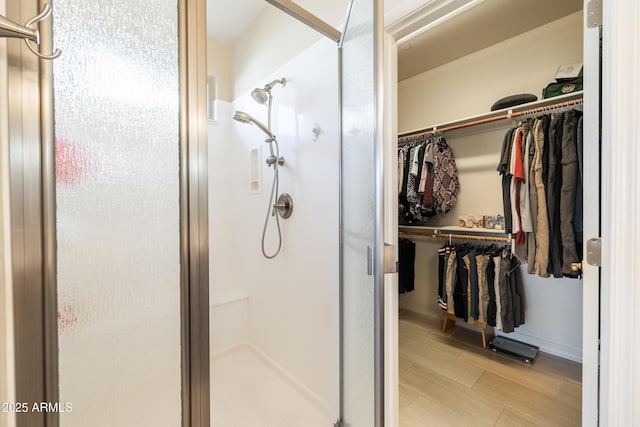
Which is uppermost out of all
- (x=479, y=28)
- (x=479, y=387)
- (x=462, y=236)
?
(x=479, y=28)

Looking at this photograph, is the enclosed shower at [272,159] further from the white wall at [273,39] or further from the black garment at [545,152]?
the black garment at [545,152]

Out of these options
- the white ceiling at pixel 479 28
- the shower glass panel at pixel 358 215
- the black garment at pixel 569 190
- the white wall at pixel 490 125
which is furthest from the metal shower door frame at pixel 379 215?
the white wall at pixel 490 125

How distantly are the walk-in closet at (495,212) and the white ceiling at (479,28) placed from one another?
0.01m

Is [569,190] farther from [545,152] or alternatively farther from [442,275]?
[442,275]

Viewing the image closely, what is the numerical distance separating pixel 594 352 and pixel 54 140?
66.7 inches

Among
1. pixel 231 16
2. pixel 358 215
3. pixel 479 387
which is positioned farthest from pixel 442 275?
pixel 231 16

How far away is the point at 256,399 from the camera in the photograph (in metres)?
1.51

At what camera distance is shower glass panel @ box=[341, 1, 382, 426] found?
2.70ft

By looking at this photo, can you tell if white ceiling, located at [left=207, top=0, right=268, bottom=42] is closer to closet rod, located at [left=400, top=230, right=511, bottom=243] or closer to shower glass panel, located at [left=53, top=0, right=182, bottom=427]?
shower glass panel, located at [left=53, top=0, right=182, bottom=427]

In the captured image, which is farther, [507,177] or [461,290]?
[461,290]

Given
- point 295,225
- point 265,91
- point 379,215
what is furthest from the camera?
point 265,91

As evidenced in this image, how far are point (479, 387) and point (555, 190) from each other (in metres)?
1.40

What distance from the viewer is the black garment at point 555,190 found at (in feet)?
5.35

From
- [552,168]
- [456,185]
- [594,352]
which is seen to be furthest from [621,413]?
[456,185]
